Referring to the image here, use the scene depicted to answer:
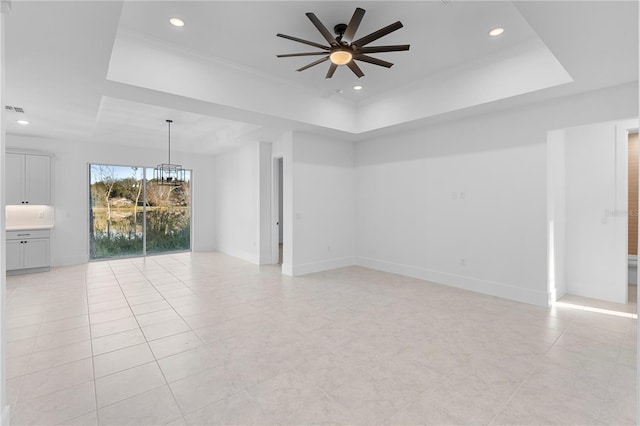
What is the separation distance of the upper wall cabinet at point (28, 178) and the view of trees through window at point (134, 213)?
1.00m

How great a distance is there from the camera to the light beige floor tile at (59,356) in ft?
8.71

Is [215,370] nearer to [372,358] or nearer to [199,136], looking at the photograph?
[372,358]

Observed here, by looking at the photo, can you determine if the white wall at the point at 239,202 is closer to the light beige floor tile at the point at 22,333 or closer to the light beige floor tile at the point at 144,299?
the light beige floor tile at the point at 144,299

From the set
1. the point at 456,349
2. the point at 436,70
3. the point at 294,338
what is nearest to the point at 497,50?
the point at 436,70

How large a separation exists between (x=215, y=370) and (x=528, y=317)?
3651 millimetres

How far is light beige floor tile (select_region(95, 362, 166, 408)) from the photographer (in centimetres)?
224

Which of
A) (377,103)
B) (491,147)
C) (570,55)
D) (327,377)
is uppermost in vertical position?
(377,103)

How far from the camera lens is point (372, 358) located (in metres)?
2.78

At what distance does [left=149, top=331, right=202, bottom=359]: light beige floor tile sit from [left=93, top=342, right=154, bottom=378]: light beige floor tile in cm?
7

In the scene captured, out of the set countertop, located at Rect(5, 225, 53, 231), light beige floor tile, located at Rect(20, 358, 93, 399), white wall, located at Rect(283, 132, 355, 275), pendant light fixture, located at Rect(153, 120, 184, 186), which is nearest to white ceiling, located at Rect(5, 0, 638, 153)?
white wall, located at Rect(283, 132, 355, 275)

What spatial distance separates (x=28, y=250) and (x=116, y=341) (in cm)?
479

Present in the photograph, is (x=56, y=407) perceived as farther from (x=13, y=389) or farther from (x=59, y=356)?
(x=59, y=356)

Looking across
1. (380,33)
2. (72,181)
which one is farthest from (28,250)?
(380,33)

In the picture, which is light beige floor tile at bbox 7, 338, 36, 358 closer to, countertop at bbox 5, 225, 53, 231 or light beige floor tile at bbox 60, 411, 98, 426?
light beige floor tile at bbox 60, 411, 98, 426
